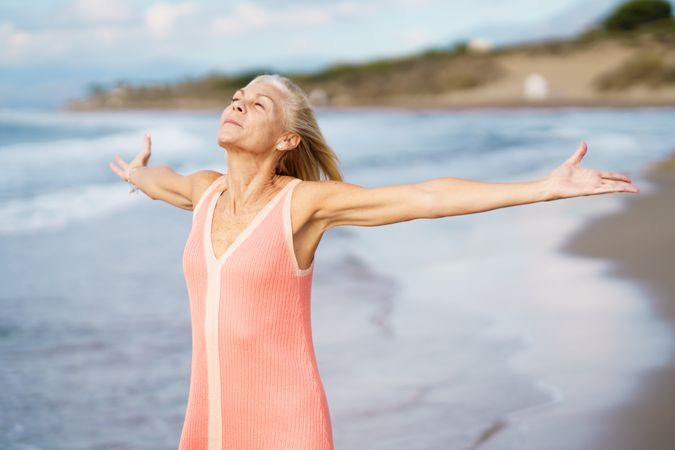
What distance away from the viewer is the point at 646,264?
8422 millimetres

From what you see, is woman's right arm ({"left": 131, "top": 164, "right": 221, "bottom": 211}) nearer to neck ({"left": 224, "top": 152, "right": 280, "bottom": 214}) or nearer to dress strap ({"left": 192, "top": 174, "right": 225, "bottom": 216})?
dress strap ({"left": 192, "top": 174, "right": 225, "bottom": 216})

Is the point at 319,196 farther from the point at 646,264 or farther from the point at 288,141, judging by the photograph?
the point at 646,264

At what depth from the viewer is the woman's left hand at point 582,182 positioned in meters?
2.62

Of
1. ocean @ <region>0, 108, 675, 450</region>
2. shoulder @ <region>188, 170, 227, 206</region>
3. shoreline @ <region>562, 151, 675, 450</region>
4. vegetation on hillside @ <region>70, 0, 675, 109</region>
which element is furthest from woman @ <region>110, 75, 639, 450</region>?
vegetation on hillside @ <region>70, 0, 675, 109</region>

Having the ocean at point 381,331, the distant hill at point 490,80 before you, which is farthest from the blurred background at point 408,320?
the distant hill at point 490,80

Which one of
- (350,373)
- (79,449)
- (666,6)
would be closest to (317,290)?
(350,373)

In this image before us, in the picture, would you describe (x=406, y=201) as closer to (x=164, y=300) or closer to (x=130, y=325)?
(x=130, y=325)

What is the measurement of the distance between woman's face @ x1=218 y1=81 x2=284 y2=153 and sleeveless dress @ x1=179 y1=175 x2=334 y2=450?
0.58 ft

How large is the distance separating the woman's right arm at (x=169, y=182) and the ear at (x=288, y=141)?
362mm

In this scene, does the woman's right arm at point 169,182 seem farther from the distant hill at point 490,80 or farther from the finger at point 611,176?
the distant hill at point 490,80

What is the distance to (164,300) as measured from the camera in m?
8.04

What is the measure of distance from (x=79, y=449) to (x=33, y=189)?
1316 cm

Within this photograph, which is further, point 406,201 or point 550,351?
point 550,351

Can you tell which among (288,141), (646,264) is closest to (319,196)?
(288,141)
